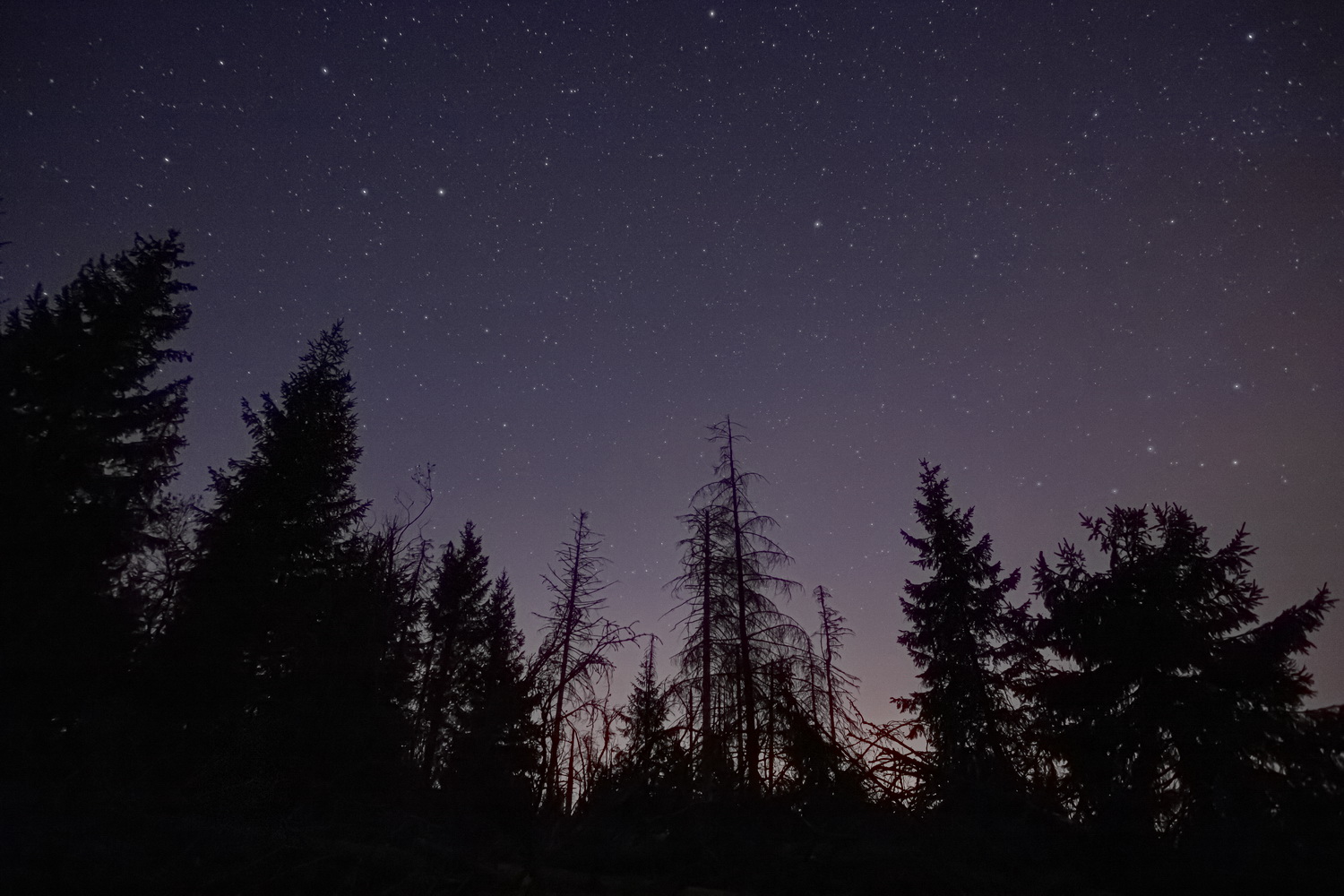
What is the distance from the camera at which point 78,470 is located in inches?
420

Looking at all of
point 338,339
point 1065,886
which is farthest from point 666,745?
point 338,339

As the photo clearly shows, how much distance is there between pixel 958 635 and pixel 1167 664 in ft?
23.8

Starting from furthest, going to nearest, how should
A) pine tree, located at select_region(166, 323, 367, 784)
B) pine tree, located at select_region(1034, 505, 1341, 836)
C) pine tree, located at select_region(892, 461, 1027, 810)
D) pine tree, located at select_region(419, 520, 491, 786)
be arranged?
pine tree, located at select_region(419, 520, 491, 786) → pine tree, located at select_region(892, 461, 1027, 810) → pine tree, located at select_region(166, 323, 367, 784) → pine tree, located at select_region(1034, 505, 1341, 836)

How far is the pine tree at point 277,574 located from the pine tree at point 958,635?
15123 mm

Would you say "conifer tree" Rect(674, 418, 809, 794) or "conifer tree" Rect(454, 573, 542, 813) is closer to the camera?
"conifer tree" Rect(454, 573, 542, 813)

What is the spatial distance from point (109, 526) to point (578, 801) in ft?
36.7

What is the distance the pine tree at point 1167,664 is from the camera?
29.5 feet

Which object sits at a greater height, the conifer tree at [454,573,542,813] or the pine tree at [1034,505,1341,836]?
the pine tree at [1034,505,1341,836]

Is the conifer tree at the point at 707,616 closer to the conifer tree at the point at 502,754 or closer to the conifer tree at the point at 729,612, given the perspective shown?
the conifer tree at the point at 729,612

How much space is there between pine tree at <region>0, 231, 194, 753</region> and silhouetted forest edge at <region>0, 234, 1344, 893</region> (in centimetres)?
5

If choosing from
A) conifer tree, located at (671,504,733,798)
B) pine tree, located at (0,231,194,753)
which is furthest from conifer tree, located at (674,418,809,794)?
pine tree, located at (0,231,194,753)

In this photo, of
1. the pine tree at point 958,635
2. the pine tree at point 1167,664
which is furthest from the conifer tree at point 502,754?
the pine tree at point 958,635

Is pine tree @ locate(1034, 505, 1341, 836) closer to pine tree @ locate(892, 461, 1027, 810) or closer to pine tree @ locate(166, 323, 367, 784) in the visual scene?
pine tree @ locate(892, 461, 1027, 810)

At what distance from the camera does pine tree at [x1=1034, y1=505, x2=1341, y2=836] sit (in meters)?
8.99
